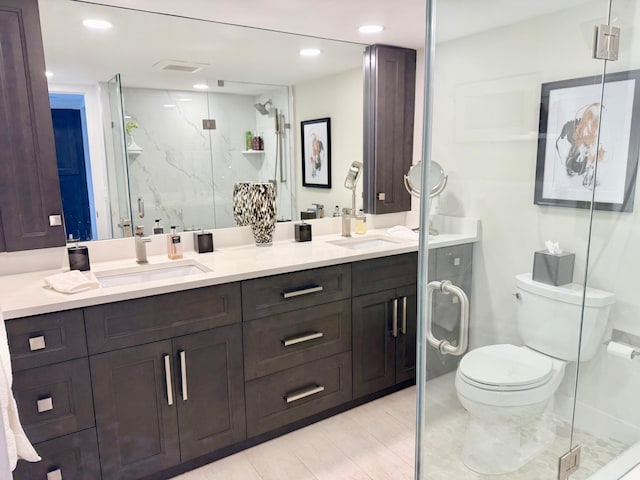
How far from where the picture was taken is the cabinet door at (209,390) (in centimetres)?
189

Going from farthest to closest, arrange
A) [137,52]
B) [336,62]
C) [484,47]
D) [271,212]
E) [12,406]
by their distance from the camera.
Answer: [336,62] < [271,212] < [137,52] < [484,47] < [12,406]

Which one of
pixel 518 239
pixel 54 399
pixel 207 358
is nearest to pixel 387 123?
pixel 518 239

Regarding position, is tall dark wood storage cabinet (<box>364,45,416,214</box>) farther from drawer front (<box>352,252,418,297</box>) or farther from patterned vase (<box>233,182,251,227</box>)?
patterned vase (<box>233,182,251,227</box>)

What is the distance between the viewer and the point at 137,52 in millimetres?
2182

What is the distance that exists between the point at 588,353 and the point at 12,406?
2.20m

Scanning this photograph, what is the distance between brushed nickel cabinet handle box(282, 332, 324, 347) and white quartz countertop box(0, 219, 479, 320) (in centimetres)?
34

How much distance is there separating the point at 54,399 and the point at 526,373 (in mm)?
1867

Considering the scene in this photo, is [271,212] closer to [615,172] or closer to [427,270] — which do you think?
[427,270]

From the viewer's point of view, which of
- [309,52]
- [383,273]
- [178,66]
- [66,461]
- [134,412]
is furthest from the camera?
[309,52]

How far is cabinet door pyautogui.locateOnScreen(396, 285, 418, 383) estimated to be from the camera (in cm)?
258

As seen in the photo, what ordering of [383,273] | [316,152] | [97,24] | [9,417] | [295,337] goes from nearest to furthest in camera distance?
[9,417] < [97,24] < [295,337] < [383,273] < [316,152]

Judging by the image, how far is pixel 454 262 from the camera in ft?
6.17

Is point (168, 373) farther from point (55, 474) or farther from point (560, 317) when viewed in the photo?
point (560, 317)

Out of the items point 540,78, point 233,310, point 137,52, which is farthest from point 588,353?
point 137,52
